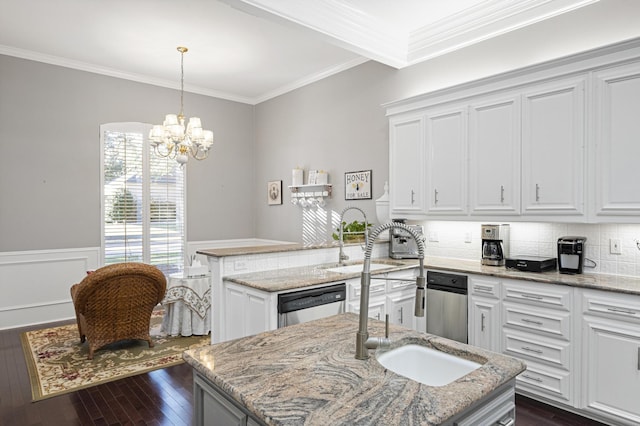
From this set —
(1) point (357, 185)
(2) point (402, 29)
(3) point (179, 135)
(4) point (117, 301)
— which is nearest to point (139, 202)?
(3) point (179, 135)

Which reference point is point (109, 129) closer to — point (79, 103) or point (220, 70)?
point (79, 103)

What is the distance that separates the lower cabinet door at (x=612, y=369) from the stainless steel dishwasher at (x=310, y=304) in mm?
1733

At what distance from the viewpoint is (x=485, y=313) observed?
10.7 ft

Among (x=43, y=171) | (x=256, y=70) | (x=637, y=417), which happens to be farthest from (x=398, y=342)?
(x=43, y=171)

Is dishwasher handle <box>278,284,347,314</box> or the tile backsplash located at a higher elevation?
the tile backsplash

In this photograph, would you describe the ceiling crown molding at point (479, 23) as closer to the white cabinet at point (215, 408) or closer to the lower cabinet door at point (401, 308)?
the lower cabinet door at point (401, 308)

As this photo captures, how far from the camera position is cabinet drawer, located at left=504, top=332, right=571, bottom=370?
278 cm

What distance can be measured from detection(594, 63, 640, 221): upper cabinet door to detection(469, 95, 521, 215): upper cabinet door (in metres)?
0.58

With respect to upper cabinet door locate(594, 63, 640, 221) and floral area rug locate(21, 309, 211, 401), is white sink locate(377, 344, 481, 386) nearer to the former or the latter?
upper cabinet door locate(594, 63, 640, 221)

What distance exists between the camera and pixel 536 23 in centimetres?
346

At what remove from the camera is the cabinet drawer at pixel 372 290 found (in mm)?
3189

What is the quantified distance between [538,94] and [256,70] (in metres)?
3.72

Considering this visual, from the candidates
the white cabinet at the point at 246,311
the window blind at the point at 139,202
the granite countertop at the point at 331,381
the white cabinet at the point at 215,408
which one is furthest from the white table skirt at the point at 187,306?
the white cabinet at the point at 215,408

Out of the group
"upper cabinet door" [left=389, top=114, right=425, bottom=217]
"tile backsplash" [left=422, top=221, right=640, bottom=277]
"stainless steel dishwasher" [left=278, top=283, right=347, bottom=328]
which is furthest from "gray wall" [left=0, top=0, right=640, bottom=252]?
"stainless steel dishwasher" [left=278, top=283, right=347, bottom=328]
